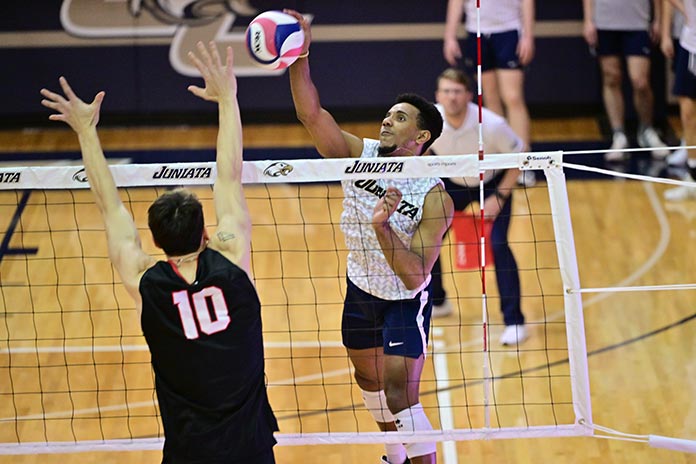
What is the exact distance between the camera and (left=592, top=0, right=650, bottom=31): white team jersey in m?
11.6

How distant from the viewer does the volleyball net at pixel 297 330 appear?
5.31 m

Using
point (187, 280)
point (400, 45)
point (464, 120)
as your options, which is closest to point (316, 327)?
point (464, 120)

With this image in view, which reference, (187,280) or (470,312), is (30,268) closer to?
(470,312)

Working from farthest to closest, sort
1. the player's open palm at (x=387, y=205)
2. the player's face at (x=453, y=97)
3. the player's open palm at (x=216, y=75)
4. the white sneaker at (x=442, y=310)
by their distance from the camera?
the white sneaker at (x=442, y=310) < the player's face at (x=453, y=97) < the player's open palm at (x=387, y=205) < the player's open palm at (x=216, y=75)

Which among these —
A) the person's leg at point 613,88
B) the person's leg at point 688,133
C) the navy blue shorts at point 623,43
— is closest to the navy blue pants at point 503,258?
the person's leg at point 688,133

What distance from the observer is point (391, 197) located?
5.07 meters

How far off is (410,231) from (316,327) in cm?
280

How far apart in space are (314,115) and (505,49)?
5.89 metres

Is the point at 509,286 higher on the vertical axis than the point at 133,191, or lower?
lower

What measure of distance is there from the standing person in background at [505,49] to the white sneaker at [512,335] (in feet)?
9.86

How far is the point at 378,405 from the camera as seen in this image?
6.03m

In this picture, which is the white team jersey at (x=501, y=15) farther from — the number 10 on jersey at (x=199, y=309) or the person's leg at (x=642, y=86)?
the number 10 on jersey at (x=199, y=309)

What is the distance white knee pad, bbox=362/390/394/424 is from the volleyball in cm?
195

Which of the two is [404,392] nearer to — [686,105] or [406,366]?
[406,366]
